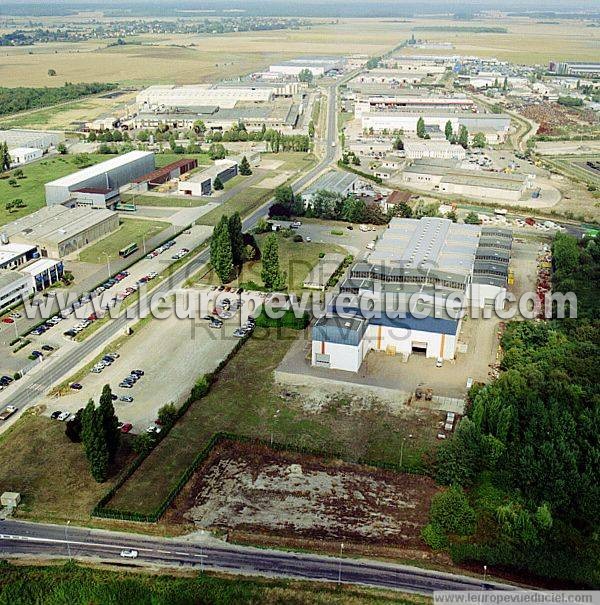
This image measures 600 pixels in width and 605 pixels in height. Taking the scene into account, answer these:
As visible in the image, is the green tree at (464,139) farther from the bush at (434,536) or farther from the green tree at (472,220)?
the bush at (434,536)

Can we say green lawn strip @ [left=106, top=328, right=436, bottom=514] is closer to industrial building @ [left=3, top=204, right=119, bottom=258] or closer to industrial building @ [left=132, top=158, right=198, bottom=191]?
industrial building @ [left=3, top=204, right=119, bottom=258]

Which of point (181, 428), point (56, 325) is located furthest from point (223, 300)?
point (181, 428)

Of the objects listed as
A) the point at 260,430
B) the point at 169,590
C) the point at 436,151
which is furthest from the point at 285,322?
the point at 436,151

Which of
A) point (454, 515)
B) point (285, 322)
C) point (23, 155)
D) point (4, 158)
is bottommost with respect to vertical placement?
point (454, 515)

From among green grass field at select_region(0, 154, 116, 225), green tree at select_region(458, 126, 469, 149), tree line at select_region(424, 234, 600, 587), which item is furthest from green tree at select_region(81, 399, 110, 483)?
green tree at select_region(458, 126, 469, 149)

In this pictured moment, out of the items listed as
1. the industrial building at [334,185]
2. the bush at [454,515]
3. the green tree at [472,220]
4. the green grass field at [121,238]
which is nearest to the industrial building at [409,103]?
the industrial building at [334,185]

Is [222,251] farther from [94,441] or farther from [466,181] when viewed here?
[466,181]

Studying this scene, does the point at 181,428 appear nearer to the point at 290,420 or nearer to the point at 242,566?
the point at 290,420
